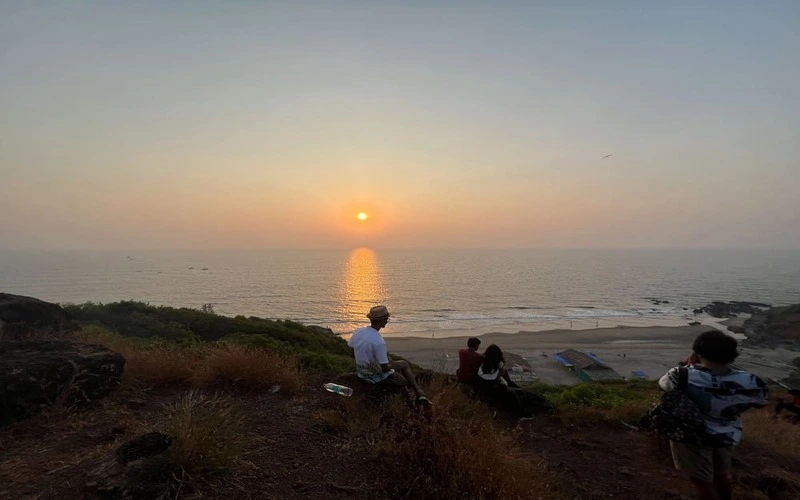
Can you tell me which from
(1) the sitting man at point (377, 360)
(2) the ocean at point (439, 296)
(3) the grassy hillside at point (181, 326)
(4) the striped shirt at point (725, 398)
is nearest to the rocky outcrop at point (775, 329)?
(2) the ocean at point (439, 296)

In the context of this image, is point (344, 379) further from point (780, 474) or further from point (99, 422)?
point (780, 474)

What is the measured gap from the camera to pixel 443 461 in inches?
156

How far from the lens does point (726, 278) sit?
105m

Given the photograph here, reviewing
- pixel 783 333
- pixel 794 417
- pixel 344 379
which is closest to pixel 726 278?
pixel 783 333

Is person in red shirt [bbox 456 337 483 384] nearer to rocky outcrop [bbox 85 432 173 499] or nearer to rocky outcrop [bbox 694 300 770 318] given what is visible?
rocky outcrop [bbox 85 432 173 499]

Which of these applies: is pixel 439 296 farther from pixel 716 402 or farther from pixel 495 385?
pixel 716 402

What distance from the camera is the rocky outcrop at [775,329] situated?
1567 inches

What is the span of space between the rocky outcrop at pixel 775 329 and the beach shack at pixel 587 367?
71.0 feet

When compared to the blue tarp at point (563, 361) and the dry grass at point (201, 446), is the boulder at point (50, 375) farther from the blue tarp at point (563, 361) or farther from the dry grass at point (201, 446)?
the blue tarp at point (563, 361)

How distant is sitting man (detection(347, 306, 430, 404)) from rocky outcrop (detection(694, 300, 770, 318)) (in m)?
64.6

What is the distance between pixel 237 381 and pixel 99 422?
1978 mm

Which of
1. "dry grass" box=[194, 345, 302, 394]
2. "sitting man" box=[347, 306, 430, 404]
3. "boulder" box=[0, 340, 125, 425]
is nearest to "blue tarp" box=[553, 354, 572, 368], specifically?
"sitting man" box=[347, 306, 430, 404]

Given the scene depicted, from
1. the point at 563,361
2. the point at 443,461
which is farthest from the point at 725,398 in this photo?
the point at 563,361

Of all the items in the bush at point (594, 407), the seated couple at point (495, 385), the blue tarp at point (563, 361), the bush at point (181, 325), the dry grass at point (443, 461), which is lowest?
the blue tarp at point (563, 361)
